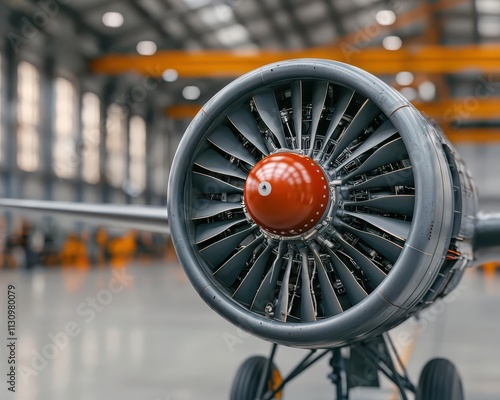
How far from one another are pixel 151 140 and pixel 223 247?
1287 inches

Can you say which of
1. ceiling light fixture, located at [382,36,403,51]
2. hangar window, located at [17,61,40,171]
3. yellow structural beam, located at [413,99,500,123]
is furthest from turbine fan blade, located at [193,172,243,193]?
yellow structural beam, located at [413,99,500,123]

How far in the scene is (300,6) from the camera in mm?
23703

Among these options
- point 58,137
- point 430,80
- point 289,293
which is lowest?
point 289,293

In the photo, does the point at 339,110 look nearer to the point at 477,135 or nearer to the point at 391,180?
the point at 391,180

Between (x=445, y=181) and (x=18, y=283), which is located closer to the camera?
(x=445, y=181)

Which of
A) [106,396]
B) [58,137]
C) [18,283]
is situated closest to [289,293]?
[106,396]

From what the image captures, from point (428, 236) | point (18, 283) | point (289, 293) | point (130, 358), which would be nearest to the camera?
point (428, 236)

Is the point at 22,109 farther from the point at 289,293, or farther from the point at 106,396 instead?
the point at 289,293

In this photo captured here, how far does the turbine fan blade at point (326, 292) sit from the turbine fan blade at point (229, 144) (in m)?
0.71

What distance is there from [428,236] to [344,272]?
0.53 m

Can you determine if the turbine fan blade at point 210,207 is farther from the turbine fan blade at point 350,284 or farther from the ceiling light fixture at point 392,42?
the ceiling light fixture at point 392,42

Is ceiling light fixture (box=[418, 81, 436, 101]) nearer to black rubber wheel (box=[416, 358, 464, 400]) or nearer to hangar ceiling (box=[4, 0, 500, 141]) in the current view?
hangar ceiling (box=[4, 0, 500, 141])

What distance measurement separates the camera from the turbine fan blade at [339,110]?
3.91 meters

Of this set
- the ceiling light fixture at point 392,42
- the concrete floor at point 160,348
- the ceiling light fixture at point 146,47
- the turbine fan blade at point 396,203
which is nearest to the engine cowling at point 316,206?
the turbine fan blade at point 396,203
